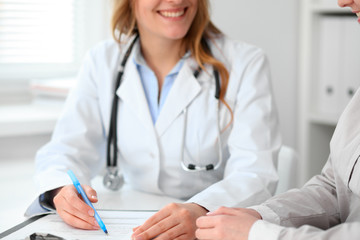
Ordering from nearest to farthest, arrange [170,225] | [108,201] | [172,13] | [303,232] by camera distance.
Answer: [303,232]
[170,225]
[108,201]
[172,13]

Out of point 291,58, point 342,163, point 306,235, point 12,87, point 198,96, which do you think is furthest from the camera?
point 291,58

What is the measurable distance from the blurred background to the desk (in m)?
0.68

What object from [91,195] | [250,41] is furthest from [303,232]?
[250,41]

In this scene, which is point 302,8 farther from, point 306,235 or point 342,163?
point 306,235

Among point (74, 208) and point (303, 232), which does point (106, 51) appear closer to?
point (74, 208)

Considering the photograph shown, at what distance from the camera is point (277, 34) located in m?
2.65

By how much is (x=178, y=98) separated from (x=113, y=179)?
0.97 feet

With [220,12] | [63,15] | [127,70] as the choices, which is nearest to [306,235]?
[127,70]

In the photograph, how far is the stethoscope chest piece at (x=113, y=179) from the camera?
5.46 ft

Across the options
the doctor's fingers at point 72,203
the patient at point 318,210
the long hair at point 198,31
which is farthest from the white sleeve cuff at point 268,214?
the long hair at point 198,31

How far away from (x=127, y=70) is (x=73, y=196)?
0.52 metres

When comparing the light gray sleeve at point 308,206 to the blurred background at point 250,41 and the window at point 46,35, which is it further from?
the window at point 46,35

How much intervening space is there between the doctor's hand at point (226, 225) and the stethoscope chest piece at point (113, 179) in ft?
2.04

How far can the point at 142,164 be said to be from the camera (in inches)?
66.7
